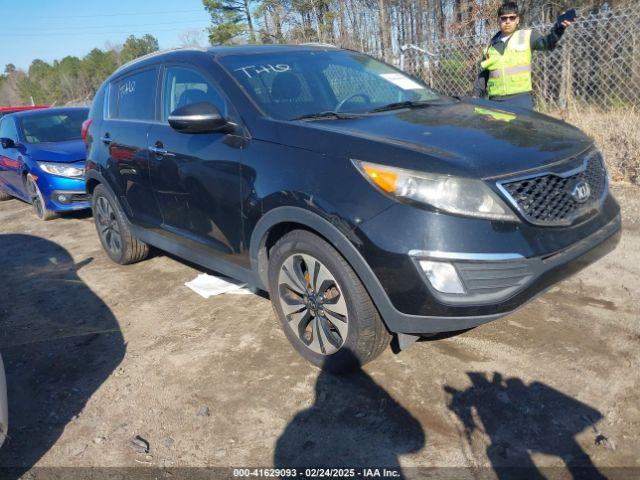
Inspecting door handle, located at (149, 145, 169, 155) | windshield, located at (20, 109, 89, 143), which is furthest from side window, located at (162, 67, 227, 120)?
windshield, located at (20, 109, 89, 143)

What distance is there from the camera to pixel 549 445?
2.26 metres

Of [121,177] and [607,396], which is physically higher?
[121,177]

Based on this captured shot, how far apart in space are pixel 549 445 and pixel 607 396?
1.65 ft

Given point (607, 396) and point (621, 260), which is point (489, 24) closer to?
point (621, 260)

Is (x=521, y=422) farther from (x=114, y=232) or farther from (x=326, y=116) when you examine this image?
(x=114, y=232)

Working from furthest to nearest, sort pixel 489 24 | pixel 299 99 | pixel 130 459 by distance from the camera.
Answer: pixel 489 24 < pixel 299 99 < pixel 130 459

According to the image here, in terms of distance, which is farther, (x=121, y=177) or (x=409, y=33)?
(x=409, y=33)

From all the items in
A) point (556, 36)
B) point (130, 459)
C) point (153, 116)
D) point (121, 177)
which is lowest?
point (130, 459)

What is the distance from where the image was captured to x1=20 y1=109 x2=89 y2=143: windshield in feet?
24.9

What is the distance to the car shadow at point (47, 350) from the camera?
2.71 m

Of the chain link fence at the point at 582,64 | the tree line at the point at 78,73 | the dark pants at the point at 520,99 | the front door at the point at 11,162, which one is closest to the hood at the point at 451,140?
the dark pants at the point at 520,99

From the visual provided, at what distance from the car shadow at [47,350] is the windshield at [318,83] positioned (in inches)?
76.5

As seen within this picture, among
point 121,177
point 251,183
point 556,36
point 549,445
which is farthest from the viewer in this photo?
point 556,36

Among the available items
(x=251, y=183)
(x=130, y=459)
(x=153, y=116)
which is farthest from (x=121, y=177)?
(x=130, y=459)
